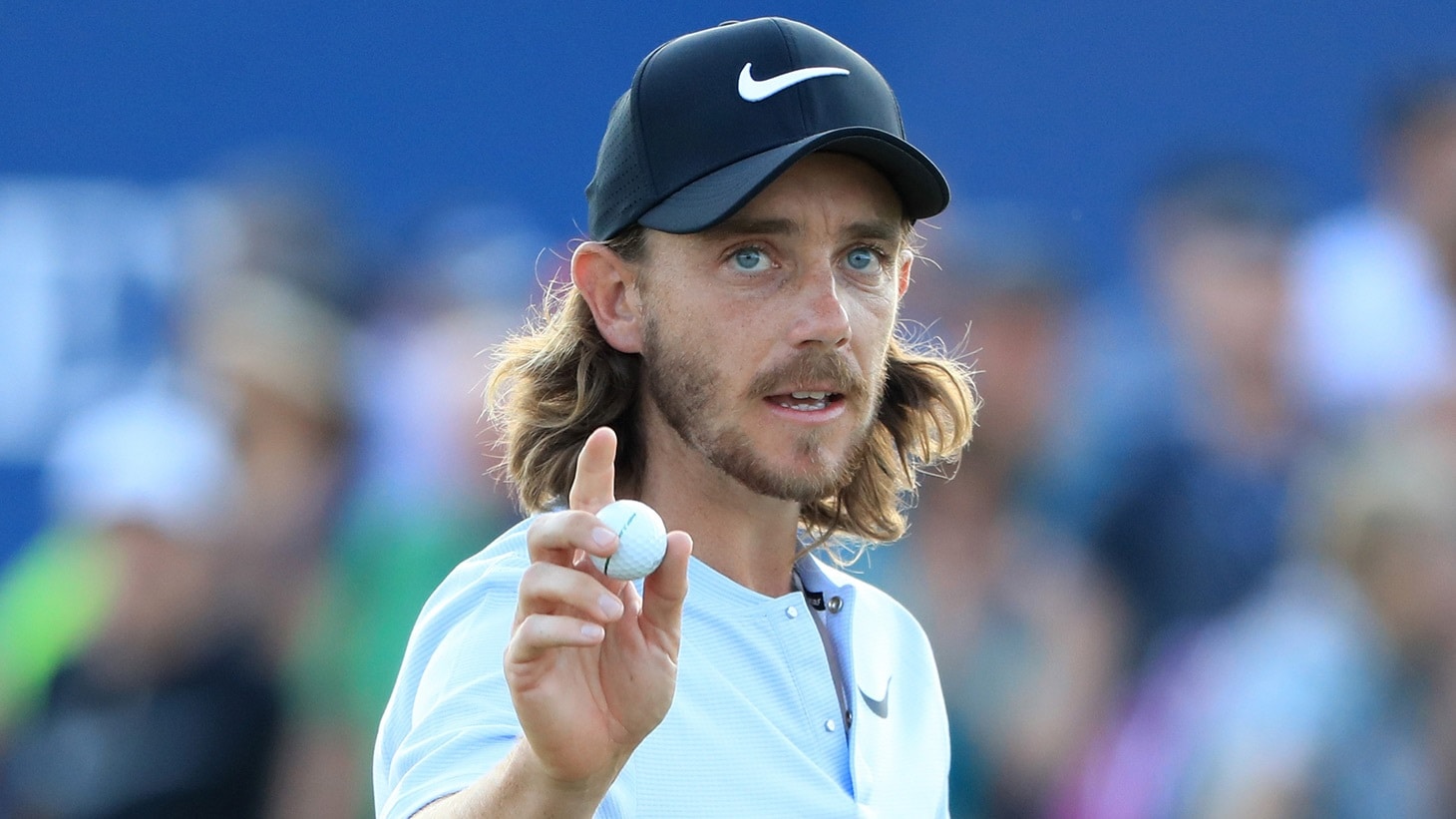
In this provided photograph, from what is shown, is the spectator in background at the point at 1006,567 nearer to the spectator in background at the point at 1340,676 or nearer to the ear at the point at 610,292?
the spectator in background at the point at 1340,676

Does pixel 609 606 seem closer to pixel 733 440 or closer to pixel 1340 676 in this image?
pixel 733 440

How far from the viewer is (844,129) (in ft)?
7.47

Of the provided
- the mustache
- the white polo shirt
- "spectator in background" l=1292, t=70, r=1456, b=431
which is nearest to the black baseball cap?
the mustache

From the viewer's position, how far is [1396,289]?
4594 millimetres

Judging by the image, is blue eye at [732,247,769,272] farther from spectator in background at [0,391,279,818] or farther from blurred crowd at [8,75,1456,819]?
Answer: spectator in background at [0,391,279,818]

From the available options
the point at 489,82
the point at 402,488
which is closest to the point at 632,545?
the point at 402,488

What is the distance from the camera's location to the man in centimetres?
209

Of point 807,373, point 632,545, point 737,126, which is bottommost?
point 632,545

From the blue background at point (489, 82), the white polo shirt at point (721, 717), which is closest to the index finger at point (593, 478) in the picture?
the white polo shirt at point (721, 717)

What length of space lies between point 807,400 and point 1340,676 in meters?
2.08

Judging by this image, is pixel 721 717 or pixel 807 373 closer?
pixel 721 717

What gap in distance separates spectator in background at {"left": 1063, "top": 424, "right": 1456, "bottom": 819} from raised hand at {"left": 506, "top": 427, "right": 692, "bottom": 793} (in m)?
2.46

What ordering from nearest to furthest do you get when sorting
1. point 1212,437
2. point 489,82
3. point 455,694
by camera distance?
point 455,694 → point 1212,437 → point 489,82

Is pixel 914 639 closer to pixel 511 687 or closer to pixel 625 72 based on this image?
pixel 511 687
